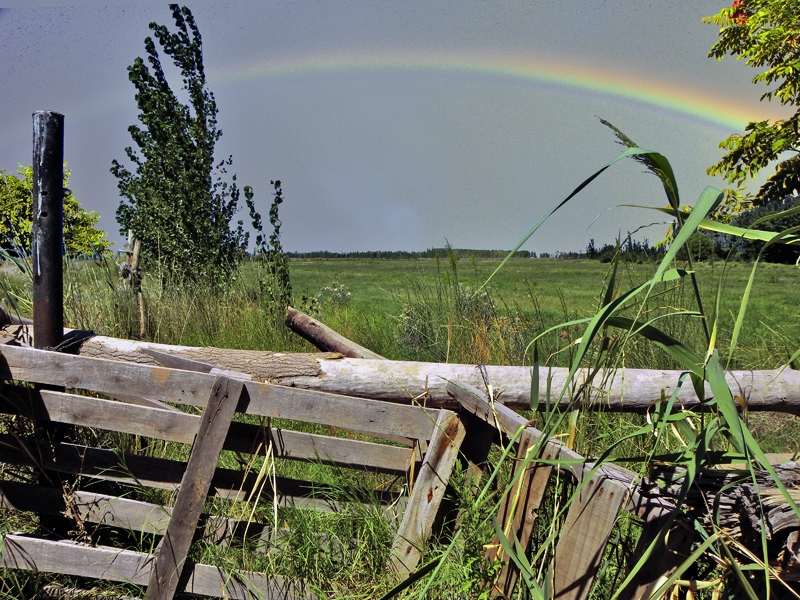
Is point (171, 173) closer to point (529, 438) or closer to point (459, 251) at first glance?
point (459, 251)

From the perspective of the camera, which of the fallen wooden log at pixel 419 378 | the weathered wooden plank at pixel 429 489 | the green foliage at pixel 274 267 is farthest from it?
the green foliage at pixel 274 267

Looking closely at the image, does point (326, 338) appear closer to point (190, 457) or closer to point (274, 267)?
point (190, 457)

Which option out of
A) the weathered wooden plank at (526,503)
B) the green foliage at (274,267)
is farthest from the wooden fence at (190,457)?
the green foliage at (274,267)

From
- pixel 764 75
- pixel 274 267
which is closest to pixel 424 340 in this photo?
pixel 274 267

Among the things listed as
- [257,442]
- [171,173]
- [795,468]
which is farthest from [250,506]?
[171,173]

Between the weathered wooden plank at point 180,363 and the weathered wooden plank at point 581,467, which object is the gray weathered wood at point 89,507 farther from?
the weathered wooden plank at point 581,467

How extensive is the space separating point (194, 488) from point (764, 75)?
12585 millimetres

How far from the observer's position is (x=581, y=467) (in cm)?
163

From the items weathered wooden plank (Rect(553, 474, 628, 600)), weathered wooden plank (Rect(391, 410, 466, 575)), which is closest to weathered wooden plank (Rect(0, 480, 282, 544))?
weathered wooden plank (Rect(391, 410, 466, 575))

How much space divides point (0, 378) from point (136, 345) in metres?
0.65

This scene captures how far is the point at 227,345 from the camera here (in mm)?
7070

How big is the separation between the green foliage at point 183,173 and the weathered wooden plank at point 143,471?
20.7 feet

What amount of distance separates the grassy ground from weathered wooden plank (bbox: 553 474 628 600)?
12 cm

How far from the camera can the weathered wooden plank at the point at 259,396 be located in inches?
101
